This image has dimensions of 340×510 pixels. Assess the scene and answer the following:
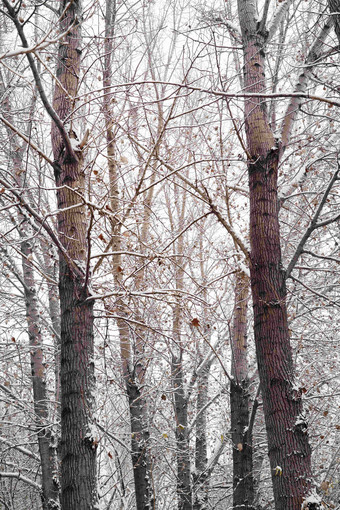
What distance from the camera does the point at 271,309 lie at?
418 cm

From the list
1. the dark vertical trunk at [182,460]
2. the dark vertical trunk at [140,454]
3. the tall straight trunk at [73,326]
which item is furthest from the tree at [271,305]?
the dark vertical trunk at [182,460]

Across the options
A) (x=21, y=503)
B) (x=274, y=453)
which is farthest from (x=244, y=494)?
(x=21, y=503)

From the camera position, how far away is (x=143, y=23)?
7156 mm

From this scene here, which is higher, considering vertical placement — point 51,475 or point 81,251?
point 81,251

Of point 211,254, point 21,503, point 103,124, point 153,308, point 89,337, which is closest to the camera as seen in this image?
point 89,337

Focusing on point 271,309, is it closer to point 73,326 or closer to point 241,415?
point 73,326

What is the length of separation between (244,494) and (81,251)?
4661mm

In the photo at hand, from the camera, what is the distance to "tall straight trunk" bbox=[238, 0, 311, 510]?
369cm

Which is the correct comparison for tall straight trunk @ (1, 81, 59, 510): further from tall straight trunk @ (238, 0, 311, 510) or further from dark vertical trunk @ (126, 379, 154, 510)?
tall straight trunk @ (238, 0, 311, 510)

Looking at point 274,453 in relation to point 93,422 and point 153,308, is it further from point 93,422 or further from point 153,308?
point 153,308

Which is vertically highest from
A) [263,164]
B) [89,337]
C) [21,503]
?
[263,164]

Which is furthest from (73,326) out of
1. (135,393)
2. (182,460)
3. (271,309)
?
(182,460)

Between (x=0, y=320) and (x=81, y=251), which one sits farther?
(x=0, y=320)

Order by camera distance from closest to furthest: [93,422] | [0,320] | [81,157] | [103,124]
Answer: [93,422] → [81,157] → [103,124] → [0,320]
